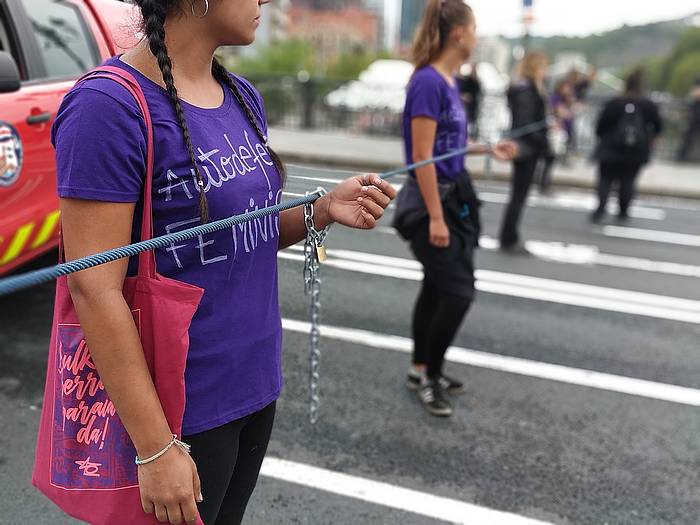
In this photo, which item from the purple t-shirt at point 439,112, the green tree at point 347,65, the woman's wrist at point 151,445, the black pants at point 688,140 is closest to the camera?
the woman's wrist at point 151,445

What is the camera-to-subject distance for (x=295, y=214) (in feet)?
5.47

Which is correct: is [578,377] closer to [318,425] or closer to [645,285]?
[318,425]

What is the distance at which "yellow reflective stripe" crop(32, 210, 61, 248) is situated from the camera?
134 inches

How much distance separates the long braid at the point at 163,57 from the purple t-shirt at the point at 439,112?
1888mm

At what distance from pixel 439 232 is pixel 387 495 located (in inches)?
46.2

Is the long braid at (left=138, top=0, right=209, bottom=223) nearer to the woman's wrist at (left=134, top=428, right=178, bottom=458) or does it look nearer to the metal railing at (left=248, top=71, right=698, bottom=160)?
the woman's wrist at (left=134, top=428, right=178, bottom=458)

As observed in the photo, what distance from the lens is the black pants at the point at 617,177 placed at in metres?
8.07

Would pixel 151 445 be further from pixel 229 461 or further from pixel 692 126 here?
pixel 692 126

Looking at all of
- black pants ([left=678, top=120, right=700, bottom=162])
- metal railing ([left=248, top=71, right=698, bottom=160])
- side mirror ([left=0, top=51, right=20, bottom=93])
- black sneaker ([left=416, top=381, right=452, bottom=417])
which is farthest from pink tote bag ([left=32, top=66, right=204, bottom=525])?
black pants ([left=678, top=120, right=700, bottom=162])

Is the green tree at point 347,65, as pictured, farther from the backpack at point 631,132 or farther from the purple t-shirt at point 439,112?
the purple t-shirt at point 439,112

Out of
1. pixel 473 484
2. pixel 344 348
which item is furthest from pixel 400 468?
pixel 344 348

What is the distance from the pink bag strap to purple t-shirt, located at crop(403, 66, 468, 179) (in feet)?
6.53

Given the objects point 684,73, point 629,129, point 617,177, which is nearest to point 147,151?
point 629,129

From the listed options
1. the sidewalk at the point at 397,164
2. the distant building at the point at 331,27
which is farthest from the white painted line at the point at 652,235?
the distant building at the point at 331,27
